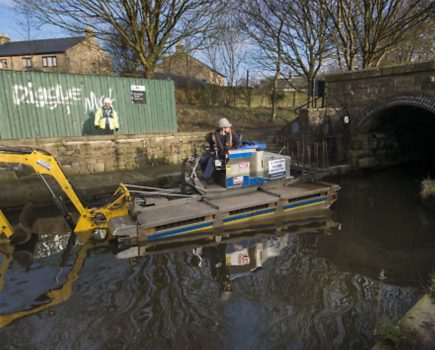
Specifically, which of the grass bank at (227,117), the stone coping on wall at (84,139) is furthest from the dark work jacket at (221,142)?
the grass bank at (227,117)

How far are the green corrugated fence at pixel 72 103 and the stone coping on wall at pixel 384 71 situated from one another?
727 cm

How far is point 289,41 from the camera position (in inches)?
816

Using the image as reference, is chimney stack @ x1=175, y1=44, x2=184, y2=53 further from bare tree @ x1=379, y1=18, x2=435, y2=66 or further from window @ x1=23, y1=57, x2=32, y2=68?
window @ x1=23, y1=57, x2=32, y2=68

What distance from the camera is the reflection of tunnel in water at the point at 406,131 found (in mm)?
13555

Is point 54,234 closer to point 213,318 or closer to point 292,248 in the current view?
point 213,318

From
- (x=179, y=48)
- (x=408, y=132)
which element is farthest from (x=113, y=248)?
(x=408, y=132)

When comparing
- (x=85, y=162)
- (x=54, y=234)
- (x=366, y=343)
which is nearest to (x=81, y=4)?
(x=85, y=162)

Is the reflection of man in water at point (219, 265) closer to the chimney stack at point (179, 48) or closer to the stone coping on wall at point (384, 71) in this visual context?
the stone coping on wall at point (384, 71)

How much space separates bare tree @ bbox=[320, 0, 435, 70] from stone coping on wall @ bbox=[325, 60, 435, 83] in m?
3.74

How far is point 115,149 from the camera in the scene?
11.8 m

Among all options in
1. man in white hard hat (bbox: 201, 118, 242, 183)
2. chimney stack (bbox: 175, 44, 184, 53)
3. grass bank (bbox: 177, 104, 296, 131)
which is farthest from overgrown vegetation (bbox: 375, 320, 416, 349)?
grass bank (bbox: 177, 104, 296, 131)

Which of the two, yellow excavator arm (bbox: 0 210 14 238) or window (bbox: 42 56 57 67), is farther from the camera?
window (bbox: 42 56 57 67)

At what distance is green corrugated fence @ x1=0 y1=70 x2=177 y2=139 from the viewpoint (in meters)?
10.5

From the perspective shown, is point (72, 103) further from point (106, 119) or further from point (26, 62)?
point (26, 62)
